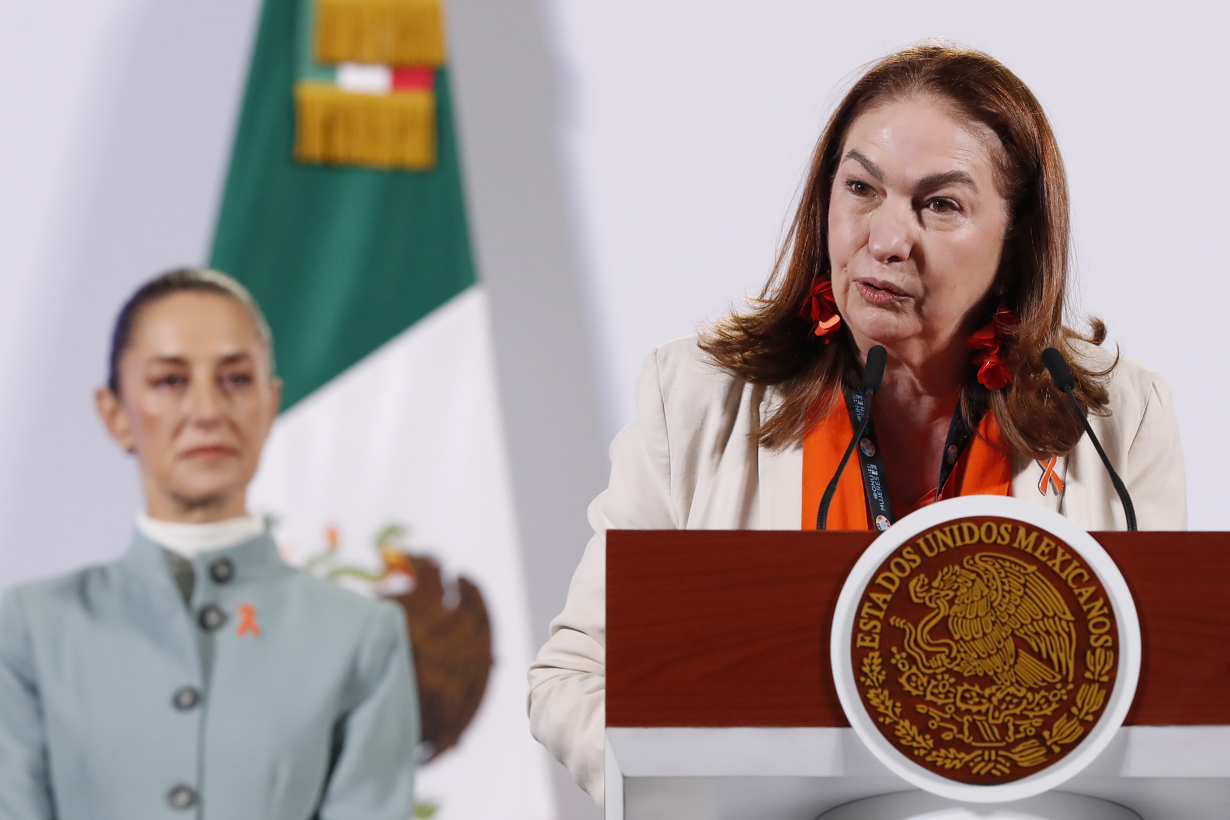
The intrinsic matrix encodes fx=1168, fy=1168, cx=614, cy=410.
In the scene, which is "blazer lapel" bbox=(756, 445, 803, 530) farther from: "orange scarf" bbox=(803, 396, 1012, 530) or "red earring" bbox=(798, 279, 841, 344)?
"red earring" bbox=(798, 279, 841, 344)

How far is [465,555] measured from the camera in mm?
2617

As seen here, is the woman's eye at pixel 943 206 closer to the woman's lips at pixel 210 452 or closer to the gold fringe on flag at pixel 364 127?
the gold fringe on flag at pixel 364 127

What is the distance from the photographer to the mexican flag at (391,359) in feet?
8.41

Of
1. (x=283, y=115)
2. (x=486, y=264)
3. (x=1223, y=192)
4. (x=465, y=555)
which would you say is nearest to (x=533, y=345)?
(x=486, y=264)

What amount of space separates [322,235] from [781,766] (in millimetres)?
2176

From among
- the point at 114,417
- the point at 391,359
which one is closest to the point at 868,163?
the point at 391,359

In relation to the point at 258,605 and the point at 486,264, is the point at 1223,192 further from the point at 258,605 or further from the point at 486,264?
the point at 258,605

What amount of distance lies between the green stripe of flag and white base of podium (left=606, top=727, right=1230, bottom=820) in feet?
6.47

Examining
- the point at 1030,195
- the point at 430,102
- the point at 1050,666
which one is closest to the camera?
the point at 1050,666

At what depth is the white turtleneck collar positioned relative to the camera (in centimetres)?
240

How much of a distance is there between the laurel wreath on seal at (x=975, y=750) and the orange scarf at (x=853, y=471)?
66cm

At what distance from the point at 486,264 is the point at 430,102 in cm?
40

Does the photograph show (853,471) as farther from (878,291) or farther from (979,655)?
(979,655)

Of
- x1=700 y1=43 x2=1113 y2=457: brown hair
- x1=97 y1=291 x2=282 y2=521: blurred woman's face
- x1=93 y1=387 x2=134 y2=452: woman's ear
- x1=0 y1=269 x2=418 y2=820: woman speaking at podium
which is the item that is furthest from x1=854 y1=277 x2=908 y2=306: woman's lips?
x1=93 y1=387 x2=134 y2=452: woman's ear
